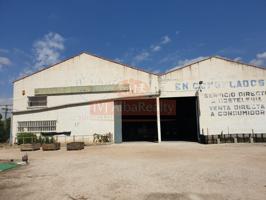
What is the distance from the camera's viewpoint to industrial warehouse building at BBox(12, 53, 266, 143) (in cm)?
2239

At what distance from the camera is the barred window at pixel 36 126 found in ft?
81.9

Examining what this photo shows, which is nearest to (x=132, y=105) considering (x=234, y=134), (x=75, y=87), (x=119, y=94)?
(x=119, y=94)

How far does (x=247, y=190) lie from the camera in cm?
653

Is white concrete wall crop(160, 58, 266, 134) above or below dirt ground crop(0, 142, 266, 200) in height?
above

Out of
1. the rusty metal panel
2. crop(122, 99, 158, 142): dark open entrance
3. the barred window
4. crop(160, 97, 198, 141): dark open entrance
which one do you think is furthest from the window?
crop(160, 97, 198, 141): dark open entrance

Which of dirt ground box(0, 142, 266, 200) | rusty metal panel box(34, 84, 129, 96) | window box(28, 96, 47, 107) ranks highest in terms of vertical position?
rusty metal panel box(34, 84, 129, 96)

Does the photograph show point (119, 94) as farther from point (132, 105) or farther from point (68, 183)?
point (68, 183)

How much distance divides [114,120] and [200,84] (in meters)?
9.25

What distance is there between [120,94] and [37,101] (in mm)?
9397

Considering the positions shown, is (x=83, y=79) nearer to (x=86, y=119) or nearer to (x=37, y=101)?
(x=86, y=119)

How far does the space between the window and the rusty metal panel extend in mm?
607

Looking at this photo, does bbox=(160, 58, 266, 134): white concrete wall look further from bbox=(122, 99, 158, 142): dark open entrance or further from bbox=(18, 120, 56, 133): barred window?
bbox=(18, 120, 56, 133): barred window

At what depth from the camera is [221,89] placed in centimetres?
2284

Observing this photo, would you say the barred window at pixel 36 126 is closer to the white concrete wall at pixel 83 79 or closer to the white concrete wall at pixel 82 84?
the white concrete wall at pixel 82 84
